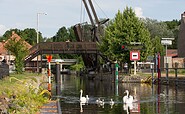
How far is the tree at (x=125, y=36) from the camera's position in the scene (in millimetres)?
59688

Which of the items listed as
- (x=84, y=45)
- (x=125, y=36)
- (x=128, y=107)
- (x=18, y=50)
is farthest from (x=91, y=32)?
(x=128, y=107)

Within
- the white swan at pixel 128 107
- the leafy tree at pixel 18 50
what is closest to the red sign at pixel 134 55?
the leafy tree at pixel 18 50

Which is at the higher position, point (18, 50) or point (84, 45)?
point (84, 45)

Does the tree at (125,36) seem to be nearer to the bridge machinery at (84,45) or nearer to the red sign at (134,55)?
the red sign at (134,55)

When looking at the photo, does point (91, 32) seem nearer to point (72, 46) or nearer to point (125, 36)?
point (72, 46)

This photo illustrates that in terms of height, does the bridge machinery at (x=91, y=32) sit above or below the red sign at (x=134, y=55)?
above

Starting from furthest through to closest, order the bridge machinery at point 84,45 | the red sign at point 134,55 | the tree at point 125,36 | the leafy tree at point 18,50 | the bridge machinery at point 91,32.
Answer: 1. the bridge machinery at point 91,32
2. the bridge machinery at point 84,45
3. the tree at point 125,36
4. the red sign at point 134,55
5. the leafy tree at point 18,50

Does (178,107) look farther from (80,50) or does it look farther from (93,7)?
(93,7)

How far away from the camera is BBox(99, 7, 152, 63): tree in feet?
196

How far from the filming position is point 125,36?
2361 inches

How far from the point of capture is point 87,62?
8188 cm

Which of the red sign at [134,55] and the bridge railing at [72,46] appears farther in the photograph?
the bridge railing at [72,46]

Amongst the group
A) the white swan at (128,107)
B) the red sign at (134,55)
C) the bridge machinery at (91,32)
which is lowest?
the white swan at (128,107)

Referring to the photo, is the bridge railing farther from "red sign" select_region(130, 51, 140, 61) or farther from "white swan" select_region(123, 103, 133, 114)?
"white swan" select_region(123, 103, 133, 114)
